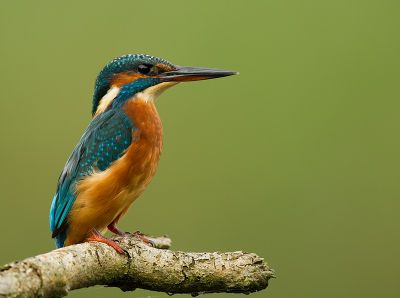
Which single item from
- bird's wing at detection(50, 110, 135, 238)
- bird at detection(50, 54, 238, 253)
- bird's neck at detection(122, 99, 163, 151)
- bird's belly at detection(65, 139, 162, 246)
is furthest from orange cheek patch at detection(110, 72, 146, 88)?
bird's belly at detection(65, 139, 162, 246)

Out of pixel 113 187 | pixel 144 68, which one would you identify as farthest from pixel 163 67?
pixel 113 187

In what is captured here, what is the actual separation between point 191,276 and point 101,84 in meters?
1.09

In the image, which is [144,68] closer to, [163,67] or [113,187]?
[163,67]

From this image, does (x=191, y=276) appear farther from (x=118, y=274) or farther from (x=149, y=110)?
(x=149, y=110)

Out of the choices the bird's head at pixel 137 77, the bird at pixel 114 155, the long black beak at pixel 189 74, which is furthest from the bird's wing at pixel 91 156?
the long black beak at pixel 189 74

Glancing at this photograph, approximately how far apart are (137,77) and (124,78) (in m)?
0.07

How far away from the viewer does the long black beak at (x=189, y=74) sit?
2.02 metres

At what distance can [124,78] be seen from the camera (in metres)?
2.01

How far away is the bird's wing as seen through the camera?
5.89 ft

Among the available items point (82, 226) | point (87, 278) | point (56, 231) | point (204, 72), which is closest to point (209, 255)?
point (87, 278)

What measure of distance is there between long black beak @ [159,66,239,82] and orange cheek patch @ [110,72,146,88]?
0.13 meters

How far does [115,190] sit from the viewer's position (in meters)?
1.75

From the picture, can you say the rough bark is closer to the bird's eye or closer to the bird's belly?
the bird's belly

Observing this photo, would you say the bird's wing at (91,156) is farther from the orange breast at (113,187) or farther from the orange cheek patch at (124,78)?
the orange cheek patch at (124,78)
